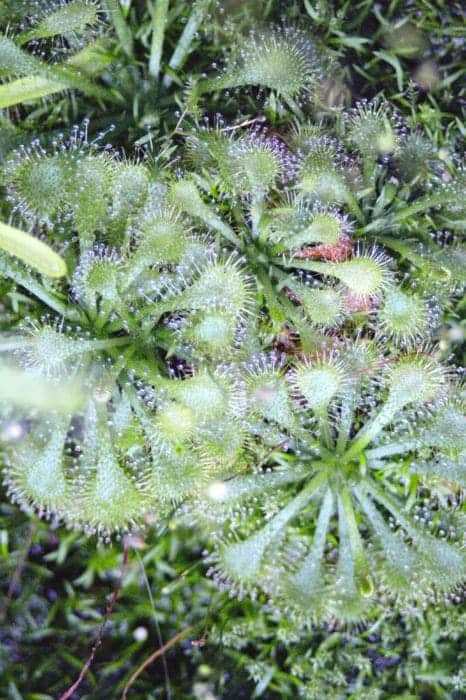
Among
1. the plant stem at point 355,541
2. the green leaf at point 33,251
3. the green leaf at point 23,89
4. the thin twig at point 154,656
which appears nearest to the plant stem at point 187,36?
the green leaf at point 23,89

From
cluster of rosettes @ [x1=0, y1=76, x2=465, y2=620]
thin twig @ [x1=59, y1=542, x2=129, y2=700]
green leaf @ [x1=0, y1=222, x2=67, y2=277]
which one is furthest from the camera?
thin twig @ [x1=59, y1=542, x2=129, y2=700]

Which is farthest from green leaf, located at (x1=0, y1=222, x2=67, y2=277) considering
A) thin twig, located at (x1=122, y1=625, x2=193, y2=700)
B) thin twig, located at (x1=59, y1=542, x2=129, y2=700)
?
thin twig, located at (x1=122, y1=625, x2=193, y2=700)

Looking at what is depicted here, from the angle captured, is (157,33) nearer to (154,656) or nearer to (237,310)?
(237,310)

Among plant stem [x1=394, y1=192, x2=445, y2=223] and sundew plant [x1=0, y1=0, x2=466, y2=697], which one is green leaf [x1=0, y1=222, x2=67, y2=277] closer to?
sundew plant [x1=0, y1=0, x2=466, y2=697]

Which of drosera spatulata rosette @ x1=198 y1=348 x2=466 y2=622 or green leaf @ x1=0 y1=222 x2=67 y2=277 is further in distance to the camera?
drosera spatulata rosette @ x1=198 y1=348 x2=466 y2=622

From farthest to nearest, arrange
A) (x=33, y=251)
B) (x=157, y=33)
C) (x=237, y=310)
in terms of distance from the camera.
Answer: (x=157, y=33)
(x=237, y=310)
(x=33, y=251)

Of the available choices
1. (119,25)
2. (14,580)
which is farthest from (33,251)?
(14,580)

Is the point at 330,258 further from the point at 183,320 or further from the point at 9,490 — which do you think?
the point at 9,490

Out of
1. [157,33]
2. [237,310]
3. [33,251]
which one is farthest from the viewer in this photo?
[157,33]
